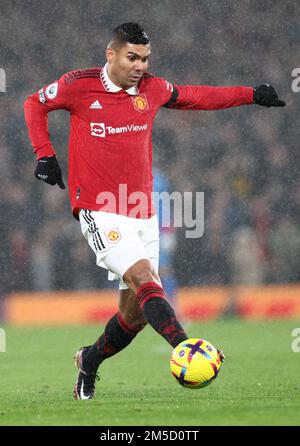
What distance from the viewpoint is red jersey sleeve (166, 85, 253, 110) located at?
748 cm

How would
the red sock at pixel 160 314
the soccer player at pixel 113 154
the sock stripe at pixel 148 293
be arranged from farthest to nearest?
→ the soccer player at pixel 113 154 < the sock stripe at pixel 148 293 < the red sock at pixel 160 314

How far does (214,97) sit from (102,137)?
85 cm

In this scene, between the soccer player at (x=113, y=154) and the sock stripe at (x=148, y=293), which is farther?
the soccer player at (x=113, y=154)

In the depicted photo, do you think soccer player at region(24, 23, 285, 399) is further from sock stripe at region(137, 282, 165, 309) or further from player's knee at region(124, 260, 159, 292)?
sock stripe at region(137, 282, 165, 309)

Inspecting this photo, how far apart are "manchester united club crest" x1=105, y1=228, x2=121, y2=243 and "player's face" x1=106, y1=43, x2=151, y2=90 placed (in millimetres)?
915

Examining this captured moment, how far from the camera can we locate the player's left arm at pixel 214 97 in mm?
7480

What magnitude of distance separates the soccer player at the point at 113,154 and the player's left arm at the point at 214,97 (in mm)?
161

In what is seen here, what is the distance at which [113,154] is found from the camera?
23.3 ft

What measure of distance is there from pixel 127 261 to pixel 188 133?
935cm
